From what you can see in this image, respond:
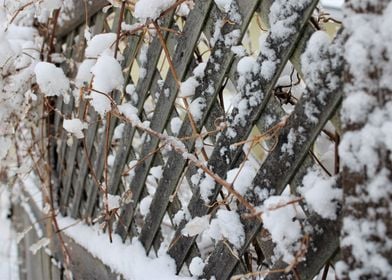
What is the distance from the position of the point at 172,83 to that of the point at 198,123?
0.20m

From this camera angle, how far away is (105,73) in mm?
1531

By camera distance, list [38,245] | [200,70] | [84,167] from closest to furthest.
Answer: [200,70]
[38,245]
[84,167]

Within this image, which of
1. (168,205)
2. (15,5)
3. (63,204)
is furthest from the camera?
(63,204)

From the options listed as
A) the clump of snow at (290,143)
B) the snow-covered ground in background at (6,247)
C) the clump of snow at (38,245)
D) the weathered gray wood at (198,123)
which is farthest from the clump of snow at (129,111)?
the snow-covered ground in background at (6,247)

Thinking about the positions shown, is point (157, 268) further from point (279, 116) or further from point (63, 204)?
point (63, 204)

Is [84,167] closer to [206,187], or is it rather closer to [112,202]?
[112,202]

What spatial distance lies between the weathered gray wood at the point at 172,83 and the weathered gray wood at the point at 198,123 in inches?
3.5

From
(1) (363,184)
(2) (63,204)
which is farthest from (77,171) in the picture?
(1) (363,184)

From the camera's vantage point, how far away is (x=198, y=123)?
148cm

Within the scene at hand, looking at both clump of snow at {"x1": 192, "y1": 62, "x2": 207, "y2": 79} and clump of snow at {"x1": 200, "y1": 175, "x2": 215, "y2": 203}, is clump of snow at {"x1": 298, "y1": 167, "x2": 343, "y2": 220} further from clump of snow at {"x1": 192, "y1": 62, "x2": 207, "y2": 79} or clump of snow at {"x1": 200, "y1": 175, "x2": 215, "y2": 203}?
clump of snow at {"x1": 192, "y1": 62, "x2": 207, "y2": 79}

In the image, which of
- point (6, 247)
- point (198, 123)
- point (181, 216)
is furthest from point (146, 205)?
point (6, 247)

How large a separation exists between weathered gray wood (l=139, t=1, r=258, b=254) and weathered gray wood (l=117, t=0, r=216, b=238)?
0.29 ft

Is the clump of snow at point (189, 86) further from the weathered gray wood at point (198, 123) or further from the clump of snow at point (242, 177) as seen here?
the clump of snow at point (242, 177)

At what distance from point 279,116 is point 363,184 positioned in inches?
12.9
